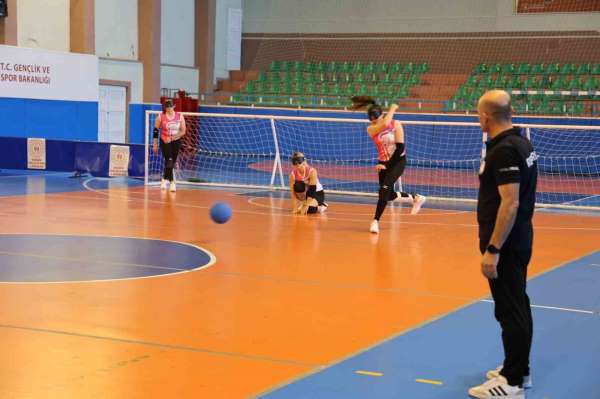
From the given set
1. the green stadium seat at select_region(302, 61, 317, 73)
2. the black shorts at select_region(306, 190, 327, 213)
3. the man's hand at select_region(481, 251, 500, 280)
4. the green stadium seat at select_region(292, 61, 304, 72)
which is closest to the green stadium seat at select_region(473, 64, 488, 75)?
the green stadium seat at select_region(302, 61, 317, 73)

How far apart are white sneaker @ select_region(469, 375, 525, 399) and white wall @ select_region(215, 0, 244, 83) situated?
33765 mm

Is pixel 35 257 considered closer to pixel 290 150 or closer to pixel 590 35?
pixel 290 150

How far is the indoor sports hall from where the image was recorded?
6.28 metres

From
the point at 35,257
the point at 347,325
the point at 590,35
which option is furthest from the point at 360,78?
the point at 347,325

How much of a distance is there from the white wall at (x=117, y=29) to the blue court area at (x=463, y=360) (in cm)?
2679

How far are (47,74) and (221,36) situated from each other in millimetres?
10985

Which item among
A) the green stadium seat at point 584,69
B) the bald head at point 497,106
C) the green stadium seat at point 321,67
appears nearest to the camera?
the bald head at point 497,106

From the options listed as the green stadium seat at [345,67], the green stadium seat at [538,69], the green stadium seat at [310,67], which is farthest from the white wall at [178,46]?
the green stadium seat at [538,69]

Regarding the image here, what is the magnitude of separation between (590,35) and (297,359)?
27.3 metres

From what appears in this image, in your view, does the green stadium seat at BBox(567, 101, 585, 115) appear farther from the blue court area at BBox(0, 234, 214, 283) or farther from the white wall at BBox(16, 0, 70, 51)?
the blue court area at BBox(0, 234, 214, 283)

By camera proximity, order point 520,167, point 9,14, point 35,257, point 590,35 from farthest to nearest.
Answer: point 590,35 < point 9,14 < point 35,257 < point 520,167

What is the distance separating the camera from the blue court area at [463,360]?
18.4 feet

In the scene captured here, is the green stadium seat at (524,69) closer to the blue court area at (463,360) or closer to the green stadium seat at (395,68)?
the green stadium seat at (395,68)

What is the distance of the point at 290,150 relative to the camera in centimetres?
3111
